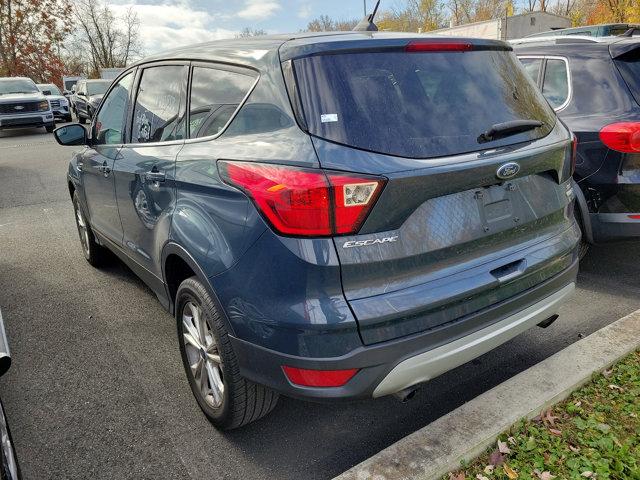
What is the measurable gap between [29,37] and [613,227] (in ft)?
152

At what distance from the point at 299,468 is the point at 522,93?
6.80 ft

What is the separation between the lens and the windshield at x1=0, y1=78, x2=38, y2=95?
19234 mm

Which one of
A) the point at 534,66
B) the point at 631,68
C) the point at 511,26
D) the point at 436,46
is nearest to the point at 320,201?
the point at 436,46

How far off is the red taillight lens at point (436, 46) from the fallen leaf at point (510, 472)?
1.80 meters

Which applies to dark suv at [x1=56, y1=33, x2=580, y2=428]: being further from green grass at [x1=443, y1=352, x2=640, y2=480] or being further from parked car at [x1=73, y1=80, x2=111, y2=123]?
parked car at [x1=73, y1=80, x2=111, y2=123]

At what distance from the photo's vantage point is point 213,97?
2570 mm

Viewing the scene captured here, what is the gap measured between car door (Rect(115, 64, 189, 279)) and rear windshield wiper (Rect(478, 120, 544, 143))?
1461mm

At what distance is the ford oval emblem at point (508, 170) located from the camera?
224 centimetres

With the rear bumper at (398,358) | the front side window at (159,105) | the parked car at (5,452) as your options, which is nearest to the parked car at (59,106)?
the front side window at (159,105)

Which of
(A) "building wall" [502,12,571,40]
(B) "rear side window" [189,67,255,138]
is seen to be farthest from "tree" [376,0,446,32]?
(B) "rear side window" [189,67,255,138]

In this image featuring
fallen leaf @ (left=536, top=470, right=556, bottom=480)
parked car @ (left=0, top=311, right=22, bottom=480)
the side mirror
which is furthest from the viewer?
the side mirror

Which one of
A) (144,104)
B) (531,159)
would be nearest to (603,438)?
(531,159)

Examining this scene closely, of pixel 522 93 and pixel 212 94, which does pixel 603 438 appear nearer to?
pixel 522 93

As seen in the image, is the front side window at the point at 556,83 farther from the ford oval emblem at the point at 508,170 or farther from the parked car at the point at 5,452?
the parked car at the point at 5,452
